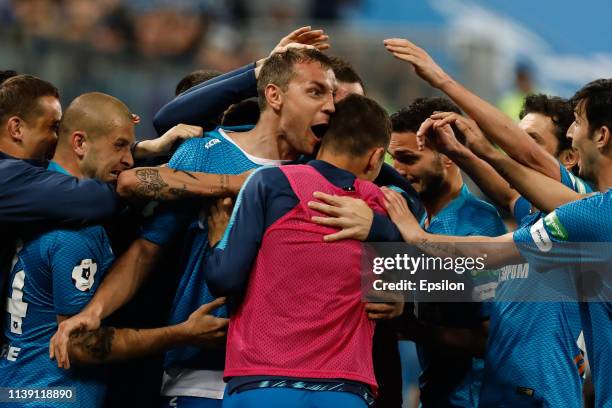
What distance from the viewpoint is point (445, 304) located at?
5.21 m

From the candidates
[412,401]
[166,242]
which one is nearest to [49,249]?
[166,242]

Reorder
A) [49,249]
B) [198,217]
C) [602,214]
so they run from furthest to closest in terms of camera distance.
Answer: [198,217] < [49,249] < [602,214]

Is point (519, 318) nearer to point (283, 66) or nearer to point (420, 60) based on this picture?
point (420, 60)

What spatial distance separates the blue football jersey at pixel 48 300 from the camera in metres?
4.68

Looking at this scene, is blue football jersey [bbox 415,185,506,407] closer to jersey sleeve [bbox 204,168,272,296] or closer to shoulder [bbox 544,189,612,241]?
shoulder [bbox 544,189,612,241]

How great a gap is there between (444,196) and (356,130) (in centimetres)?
134

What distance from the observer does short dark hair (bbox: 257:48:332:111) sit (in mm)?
5047

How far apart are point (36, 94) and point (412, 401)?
18.4ft

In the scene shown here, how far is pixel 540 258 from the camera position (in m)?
4.66

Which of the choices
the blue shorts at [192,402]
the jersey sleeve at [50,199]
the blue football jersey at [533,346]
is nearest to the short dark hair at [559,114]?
the blue football jersey at [533,346]

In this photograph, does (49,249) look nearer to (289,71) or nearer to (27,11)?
(289,71)

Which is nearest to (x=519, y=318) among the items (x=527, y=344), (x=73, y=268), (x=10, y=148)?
(x=527, y=344)

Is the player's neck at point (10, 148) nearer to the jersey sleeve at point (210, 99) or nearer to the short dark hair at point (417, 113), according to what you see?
the jersey sleeve at point (210, 99)

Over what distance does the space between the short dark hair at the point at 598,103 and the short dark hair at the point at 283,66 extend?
123 centimetres
